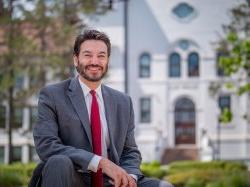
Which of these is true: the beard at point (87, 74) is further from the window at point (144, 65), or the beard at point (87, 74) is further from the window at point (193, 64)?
the window at point (144, 65)

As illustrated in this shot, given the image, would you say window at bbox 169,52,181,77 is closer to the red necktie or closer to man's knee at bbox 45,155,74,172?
the red necktie

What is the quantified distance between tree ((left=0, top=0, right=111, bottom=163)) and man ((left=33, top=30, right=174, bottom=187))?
16.6 m

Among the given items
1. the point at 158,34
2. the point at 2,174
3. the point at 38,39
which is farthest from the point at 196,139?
the point at 2,174

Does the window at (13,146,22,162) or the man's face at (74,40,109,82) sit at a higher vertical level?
the man's face at (74,40,109,82)

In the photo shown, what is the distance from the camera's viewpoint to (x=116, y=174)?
2533 mm

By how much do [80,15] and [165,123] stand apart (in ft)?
28.3

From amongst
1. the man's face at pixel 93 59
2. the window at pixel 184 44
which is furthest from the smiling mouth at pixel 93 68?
the window at pixel 184 44

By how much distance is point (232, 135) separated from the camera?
2692cm

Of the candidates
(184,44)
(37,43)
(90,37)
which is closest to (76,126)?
(90,37)

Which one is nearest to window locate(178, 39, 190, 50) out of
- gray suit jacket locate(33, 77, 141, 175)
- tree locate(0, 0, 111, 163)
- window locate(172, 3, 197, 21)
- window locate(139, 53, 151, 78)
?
window locate(172, 3, 197, 21)

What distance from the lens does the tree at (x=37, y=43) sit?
19594mm

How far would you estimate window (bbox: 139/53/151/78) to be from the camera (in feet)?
93.6

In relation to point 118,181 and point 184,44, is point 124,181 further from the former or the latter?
point 184,44

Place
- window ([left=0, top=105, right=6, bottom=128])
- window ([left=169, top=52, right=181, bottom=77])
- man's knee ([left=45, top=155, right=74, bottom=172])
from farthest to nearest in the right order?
window ([left=169, top=52, right=181, bottom=77])
window ([left=0, top=105, right=6, bottom=128])
man's knee ([left=45, top=155, right=74, bottom=172])
